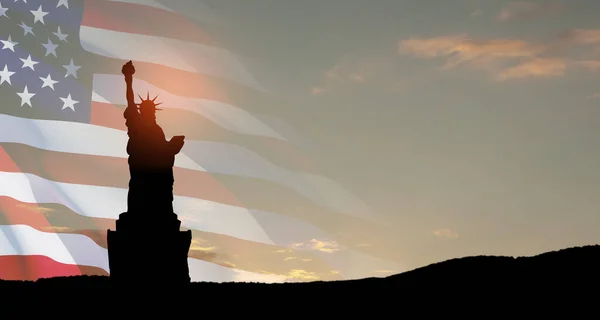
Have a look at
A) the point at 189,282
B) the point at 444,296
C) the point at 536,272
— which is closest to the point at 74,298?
the point at 189,282

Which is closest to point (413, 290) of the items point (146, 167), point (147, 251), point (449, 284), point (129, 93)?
point (449, 284)

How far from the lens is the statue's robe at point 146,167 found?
806 inches

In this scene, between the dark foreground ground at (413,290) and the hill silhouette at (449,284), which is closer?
the dark foreground ground at (413,290)

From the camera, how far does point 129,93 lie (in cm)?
2070

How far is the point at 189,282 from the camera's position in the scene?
67.4 ft

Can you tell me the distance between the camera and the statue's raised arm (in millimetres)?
20641

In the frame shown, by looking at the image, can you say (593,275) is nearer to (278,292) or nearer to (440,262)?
(440,262)

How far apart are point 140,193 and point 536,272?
1135 cm

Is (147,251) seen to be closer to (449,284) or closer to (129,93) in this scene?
(129,93)

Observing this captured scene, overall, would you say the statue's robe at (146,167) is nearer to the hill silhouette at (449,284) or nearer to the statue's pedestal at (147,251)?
the statue's pedestal at (147,251)

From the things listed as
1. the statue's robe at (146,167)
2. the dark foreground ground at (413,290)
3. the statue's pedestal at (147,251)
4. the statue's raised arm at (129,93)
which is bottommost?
the dark foreground ground at (413,290)

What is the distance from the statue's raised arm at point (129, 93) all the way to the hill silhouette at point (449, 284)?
4852 millimetres

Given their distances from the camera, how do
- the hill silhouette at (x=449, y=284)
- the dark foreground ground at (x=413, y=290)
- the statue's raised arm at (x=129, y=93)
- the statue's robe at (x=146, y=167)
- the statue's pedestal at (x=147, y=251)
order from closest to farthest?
1. the dark foreground ground at (x=413, y=290)
2. the hill silhouette at (x=449, y=284)
3. the statue's pedestal at (x=147, y=251)
4. the statue's robe at (x=146, y=167)
5. the statue's raised arm at (x=129, y=93)

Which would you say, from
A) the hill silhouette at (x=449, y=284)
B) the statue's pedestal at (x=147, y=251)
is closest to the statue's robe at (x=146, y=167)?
the statue's pedestal at (x=147, y=251)
